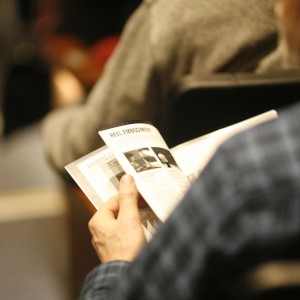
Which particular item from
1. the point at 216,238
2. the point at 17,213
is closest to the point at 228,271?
the point at 216,238

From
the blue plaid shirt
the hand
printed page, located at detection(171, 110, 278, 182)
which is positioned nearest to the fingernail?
the hand

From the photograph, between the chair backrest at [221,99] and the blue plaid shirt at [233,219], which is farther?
the chair backrest at [221,99]

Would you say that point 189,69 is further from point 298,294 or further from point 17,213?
point 17,213

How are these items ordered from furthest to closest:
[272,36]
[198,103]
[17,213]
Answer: [17,213] → [272,36] → [198,103]

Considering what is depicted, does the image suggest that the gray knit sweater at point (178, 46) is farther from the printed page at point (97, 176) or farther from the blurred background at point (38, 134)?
the blurred background at point (38, 134)

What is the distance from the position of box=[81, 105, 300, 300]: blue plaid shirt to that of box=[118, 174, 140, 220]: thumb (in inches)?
9.6

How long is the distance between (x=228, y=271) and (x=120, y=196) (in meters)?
0.32

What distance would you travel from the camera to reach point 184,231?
43 centimetres

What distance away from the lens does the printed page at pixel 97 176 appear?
75 centimetres

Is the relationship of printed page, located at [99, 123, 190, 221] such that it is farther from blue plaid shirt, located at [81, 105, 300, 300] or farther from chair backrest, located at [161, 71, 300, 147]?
blue plaid shirt, located at [81, 105, 300, 300]

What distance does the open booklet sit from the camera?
0.72m

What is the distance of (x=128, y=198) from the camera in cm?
71

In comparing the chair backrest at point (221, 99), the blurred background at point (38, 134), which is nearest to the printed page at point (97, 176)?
the chair backrest at point (221, 99)

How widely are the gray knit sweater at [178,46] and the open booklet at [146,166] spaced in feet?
0.67
